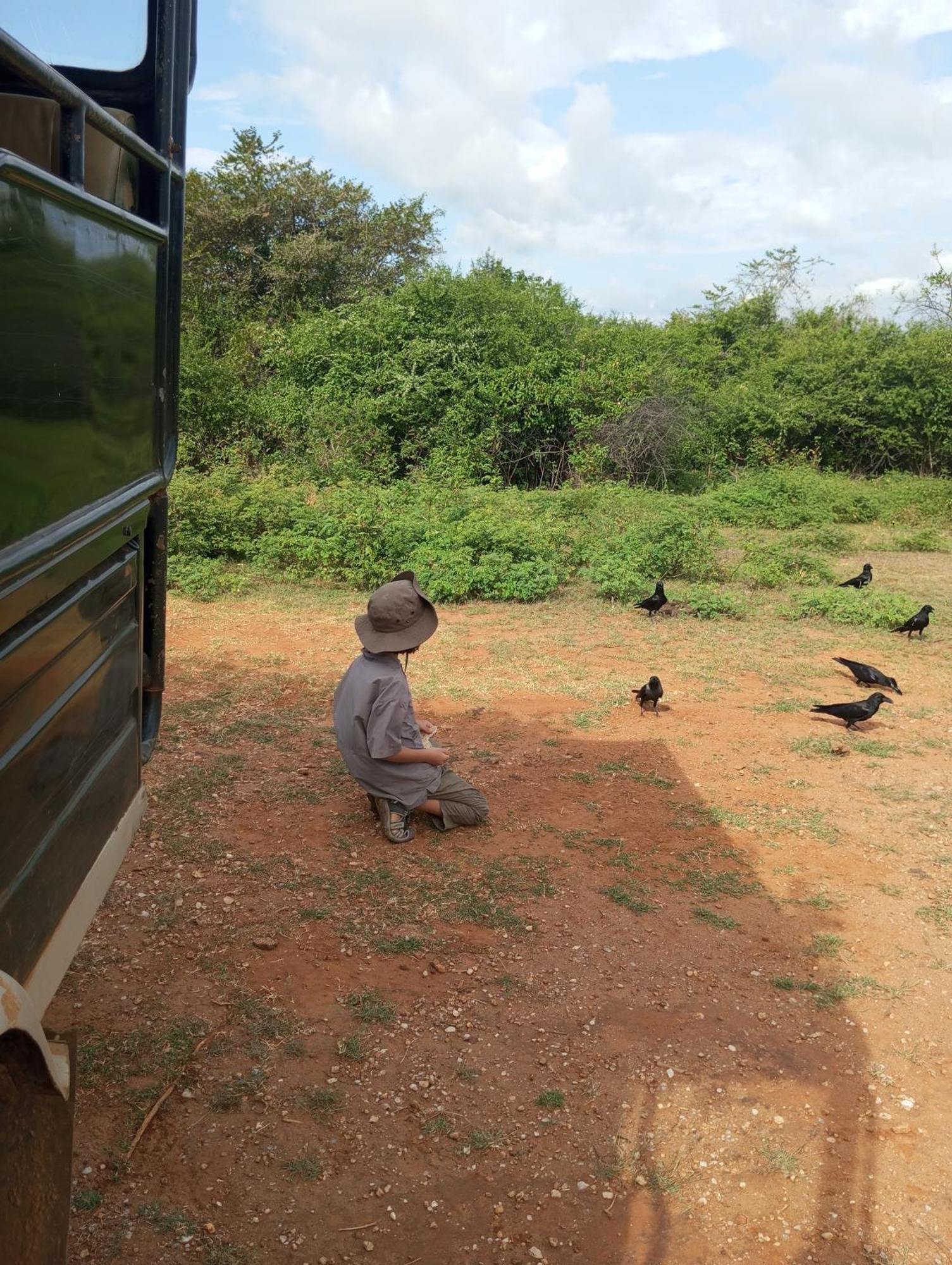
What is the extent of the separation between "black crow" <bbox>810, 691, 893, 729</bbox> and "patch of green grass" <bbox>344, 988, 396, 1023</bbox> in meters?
4.04

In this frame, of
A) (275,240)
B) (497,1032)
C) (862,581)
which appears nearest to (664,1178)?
(497,1032)

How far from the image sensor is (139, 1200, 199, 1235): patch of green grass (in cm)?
251

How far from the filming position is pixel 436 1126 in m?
2.94

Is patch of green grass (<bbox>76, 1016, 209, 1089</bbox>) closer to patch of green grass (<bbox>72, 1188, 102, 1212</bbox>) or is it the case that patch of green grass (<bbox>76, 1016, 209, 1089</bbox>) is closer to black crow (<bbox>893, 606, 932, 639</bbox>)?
patch of green grass (<bbox>72, 1188, 102, 1212</bbox>)

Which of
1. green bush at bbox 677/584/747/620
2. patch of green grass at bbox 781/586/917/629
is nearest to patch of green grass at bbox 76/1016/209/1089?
green bush at bbox 677/584/747/620

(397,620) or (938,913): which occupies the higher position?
(397,620)

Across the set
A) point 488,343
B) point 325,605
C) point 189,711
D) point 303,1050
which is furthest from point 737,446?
point 303,1050

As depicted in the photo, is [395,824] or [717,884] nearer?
[717,884]

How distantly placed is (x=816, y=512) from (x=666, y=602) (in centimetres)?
651

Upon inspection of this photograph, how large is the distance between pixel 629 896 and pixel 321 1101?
1803 mm

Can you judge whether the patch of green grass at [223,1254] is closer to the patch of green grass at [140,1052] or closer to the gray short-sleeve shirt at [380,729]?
the patch of green grass at [140,1052]

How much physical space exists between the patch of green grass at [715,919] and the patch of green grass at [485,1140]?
5.16 feet

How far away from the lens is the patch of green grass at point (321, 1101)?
2.96 m

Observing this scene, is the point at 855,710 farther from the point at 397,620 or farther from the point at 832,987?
the point at 397,620
